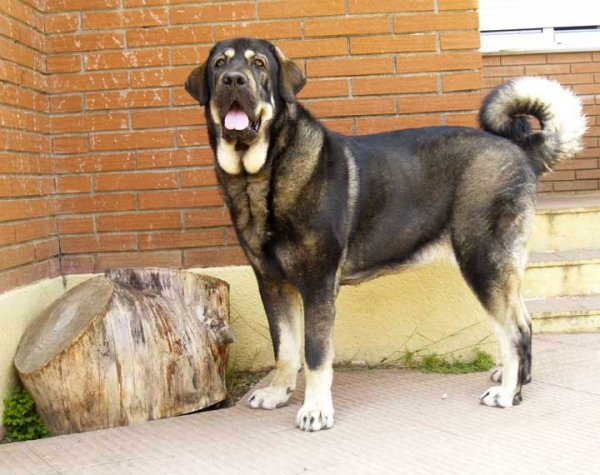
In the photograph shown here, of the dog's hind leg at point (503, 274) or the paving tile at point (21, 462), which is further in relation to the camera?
the dog's hind leg at point (503, 274)

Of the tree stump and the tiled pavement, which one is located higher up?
the tree stump

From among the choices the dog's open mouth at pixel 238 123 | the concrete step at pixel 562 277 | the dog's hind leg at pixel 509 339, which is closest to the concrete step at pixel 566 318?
the concrete step at pixel 562 277

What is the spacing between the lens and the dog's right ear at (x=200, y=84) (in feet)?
12.2

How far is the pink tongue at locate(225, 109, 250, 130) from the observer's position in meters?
3.51

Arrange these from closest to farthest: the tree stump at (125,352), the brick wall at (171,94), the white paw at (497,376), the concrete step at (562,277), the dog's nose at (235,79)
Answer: the dog's nose at (235,79)
the tree stump at (125,352)
the white paw at (497,376)
the brick wall at (171,94)
the concrete step at (562,277)

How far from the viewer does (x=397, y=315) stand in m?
4.77

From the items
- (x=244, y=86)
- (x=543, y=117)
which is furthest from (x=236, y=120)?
(x=543, y=117)

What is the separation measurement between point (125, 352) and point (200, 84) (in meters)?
1.48

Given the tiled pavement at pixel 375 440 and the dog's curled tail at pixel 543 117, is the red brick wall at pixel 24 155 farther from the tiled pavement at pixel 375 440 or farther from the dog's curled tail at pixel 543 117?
the dog's curled tail at pixel 543 117

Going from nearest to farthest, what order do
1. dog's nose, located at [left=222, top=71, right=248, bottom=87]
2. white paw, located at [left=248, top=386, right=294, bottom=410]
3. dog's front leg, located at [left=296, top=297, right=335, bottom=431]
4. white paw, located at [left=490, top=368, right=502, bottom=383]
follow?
dog's nose, located at [left=222, top=71, right=248, bottom=87] < dog's front leg, located at [left=296, top=297, right=335, bottom=431] < white paw, located at [left=248, top=386, right=294, bottom=410] < white paw, located at [left=490, top=368, right=502, bottom=383]

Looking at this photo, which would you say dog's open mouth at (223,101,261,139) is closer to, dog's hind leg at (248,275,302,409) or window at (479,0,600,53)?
dog's hind leg at (248,275,302,409)

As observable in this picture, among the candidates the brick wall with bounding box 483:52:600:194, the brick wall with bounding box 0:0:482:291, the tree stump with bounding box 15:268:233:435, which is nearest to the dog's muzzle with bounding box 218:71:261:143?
the tree stump with bounding box 15:268:233:435

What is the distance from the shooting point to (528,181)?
3.86 metres

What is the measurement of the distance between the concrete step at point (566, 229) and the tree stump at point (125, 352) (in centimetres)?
301
